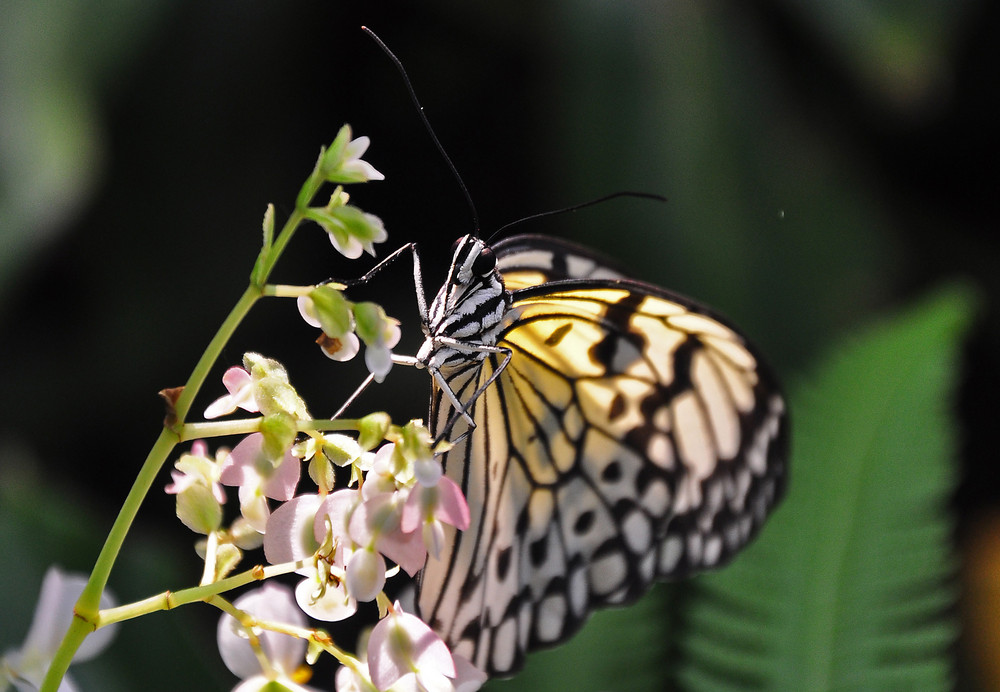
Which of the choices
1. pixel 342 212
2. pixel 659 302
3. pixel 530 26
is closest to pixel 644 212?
pixel 530 26

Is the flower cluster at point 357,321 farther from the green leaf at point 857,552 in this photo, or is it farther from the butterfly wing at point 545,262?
the green leaf at point 857,552

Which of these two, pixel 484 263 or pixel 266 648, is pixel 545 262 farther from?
pixel 266 648

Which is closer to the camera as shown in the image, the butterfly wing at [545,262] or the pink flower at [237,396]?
the pink flower at [237,396]

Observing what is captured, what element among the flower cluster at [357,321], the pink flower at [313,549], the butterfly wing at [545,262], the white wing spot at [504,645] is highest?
the butterfly wing at [545,262]

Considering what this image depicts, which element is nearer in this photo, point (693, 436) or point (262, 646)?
point (262, 646)

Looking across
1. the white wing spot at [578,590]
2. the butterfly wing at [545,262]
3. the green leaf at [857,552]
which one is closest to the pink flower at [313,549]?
the butterfly wing at [545,262]

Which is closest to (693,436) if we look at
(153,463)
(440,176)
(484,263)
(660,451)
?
(660,451)

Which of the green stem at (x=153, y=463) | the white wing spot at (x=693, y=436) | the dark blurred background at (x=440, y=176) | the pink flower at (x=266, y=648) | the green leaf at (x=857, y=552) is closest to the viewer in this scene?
the green stem at (x=153, y=463)

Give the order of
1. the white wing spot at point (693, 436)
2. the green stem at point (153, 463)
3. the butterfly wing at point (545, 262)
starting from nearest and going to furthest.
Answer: the green stem at point (153, 463) < the butterfly wing at point (545, 262) < the white wing spot at point (693, 436)

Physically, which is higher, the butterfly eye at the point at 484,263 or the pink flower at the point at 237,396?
the butterfly eye at the point at 484,263
